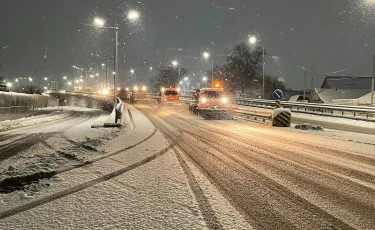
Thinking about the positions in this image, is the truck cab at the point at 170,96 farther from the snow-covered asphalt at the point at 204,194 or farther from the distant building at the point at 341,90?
the snow-covered asphalt at the point at 204,194

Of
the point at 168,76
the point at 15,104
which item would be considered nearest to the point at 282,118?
the point at 15,104

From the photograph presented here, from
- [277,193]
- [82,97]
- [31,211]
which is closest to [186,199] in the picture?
[277,193]

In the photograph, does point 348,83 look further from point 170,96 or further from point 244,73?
point 170,96

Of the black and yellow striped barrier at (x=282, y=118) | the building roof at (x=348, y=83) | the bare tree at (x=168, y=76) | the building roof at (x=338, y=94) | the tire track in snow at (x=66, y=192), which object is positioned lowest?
the tire track in snow at (x=66, y=192)

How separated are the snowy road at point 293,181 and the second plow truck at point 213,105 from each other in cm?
1407

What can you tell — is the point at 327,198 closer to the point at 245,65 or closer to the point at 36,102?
the point at 36,102

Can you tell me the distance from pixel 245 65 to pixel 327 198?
267 ft

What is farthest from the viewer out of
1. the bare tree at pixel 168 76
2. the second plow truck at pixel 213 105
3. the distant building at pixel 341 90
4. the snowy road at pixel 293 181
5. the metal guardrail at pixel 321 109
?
the bare tree at pixel 168 76

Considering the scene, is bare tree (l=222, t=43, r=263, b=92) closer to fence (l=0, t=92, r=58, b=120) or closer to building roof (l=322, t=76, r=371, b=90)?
building roof (l=322, t=76, r=371, b=90)

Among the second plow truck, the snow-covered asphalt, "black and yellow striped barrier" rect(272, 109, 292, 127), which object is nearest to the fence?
the second plow truck

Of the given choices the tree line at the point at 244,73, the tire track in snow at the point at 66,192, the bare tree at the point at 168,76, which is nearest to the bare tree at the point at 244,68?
the tree line at the point at 244,73

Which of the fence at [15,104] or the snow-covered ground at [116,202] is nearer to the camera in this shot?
the snow-covered ground at [116,202]

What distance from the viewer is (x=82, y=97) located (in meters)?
71.4

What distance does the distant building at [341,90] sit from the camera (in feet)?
225
